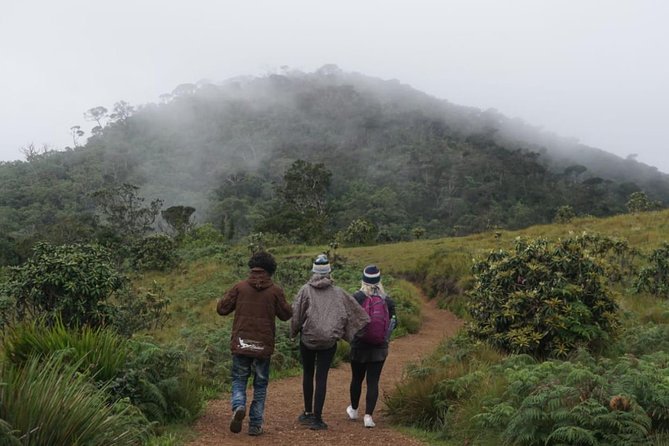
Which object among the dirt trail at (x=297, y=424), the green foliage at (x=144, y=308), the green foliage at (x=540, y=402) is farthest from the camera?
the green foliage at (x=144, y=308)

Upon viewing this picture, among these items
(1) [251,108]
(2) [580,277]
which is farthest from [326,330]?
(1) [251,108]

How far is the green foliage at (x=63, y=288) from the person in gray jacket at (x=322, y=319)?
4.36 m

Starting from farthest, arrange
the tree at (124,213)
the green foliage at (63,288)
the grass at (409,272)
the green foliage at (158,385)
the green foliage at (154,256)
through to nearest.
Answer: the tree at (124,213)
the green foliage at (154,256)
the grass at (409,272)
the green foliage at (63,288)
the green foliage at (158,385)

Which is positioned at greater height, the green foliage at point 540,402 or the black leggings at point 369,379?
the green foliage at point 540,402

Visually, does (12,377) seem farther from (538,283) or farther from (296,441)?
(538,283)

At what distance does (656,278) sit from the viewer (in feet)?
38.4

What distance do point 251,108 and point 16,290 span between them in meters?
149

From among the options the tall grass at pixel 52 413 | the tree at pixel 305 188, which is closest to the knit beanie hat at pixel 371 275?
the tall grass at pixel 52 413

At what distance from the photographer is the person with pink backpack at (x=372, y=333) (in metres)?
6.30

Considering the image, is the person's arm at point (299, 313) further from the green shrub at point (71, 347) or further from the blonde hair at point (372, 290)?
the green shrub at point (71, 347)

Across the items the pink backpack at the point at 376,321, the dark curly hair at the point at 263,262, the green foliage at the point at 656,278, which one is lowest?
the green foliage at the point at 656,278

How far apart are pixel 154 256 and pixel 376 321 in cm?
2662

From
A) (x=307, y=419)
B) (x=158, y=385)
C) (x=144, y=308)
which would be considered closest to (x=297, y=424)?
(x=307, y=419)

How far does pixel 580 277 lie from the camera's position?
793 cm
